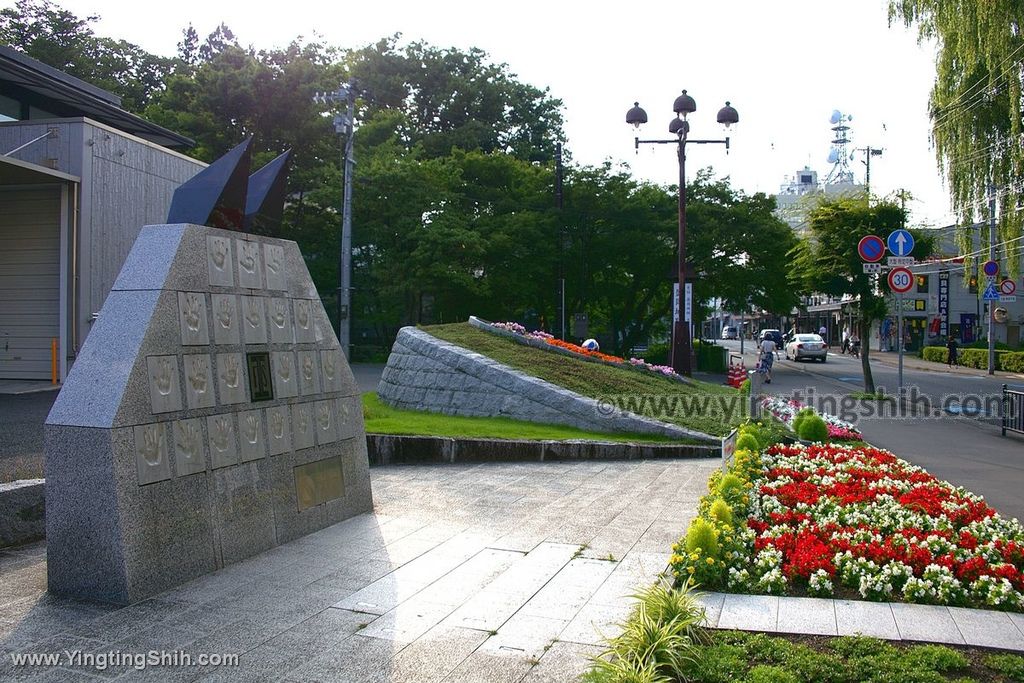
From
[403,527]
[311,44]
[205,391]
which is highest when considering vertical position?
[311,44]

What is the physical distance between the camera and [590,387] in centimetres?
1480

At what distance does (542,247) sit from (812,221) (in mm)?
11742

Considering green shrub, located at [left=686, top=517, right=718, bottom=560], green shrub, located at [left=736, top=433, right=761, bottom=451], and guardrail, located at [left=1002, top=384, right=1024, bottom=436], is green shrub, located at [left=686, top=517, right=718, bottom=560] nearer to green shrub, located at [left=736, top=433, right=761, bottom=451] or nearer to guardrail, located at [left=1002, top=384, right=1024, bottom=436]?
green shrub, located at [left=736, top=433, right=761, bottom=451]

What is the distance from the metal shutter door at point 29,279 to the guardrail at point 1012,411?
1920cm

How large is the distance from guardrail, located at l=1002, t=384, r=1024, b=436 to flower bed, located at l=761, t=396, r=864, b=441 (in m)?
2.73

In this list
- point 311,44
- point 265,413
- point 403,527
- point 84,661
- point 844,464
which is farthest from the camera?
point 311,44

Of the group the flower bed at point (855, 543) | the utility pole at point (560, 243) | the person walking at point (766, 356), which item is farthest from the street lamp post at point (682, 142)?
the flower bed at point (855, 543)

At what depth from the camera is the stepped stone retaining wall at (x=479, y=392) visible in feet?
44.2

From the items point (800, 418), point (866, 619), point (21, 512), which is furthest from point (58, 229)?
point (866, 619)

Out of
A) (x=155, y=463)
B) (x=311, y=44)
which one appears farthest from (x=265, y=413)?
(x=311, y=44)

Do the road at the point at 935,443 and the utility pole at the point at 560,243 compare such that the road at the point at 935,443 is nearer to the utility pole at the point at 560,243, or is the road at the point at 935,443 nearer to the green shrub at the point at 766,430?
the green shrub at the point at 766,430

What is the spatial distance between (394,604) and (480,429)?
24.9ft

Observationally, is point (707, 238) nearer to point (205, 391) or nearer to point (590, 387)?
point (590, 387)

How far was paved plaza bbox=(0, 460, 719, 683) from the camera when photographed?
4.34 m
